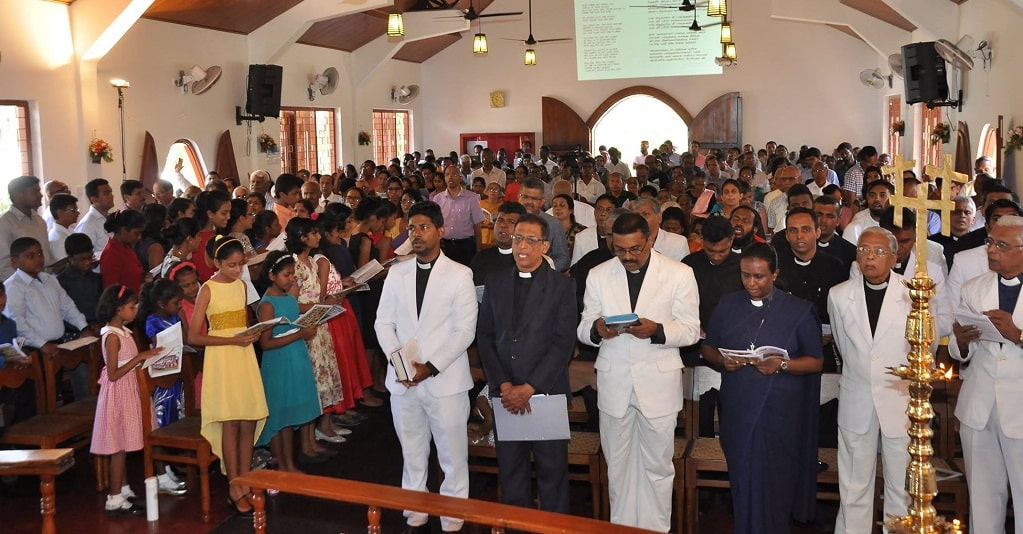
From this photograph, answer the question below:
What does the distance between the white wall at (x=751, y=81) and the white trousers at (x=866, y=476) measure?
50.7ft

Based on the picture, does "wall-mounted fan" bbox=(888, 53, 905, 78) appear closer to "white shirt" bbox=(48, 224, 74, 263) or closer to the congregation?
the congregation

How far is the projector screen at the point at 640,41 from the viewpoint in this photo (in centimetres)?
1848

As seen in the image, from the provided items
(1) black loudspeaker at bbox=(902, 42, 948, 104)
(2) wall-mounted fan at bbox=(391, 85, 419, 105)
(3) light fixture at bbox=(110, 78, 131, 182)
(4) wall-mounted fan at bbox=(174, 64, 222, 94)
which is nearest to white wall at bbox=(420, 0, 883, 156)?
(2) wall-mounted fan at bbox=(391, 85, 419, 105)

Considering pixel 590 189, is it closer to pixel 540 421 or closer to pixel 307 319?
pixel 307 319

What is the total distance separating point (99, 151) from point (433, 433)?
8072 millimetres

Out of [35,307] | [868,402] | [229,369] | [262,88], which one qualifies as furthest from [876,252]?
[262,88]

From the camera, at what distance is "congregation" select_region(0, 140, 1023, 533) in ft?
13.0

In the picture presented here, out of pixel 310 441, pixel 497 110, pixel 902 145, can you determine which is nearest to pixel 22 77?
pixel 310 441

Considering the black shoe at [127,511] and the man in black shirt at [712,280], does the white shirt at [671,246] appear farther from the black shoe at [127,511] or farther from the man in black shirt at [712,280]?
the black shoe at [127,511]

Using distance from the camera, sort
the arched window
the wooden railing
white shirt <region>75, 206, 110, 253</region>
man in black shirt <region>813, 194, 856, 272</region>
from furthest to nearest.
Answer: the arched window < white shirt <region>75, 206, 110, 253</region> < man in black shirt <region>813, 194, 856, 272</region> < the wooden railing

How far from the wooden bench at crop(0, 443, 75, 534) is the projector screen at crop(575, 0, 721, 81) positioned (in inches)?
648

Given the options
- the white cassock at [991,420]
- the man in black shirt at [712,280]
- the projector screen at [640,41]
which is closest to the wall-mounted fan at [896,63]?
the projector screen at [640,41]

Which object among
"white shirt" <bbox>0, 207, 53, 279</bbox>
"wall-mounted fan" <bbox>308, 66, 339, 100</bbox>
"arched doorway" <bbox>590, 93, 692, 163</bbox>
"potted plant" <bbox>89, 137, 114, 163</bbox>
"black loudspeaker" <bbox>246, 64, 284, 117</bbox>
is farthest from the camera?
"arched doorway" <bbox>590, 93, 692, 163</bbox>

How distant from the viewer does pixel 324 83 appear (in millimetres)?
16422
